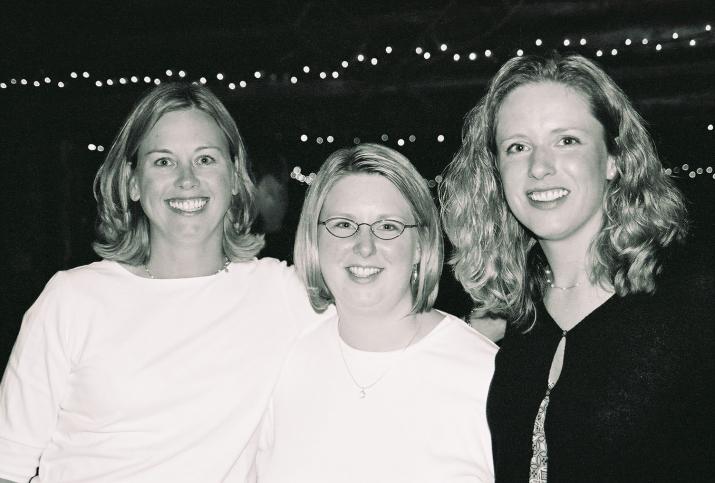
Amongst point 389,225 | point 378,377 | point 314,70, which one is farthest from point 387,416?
point 314,70

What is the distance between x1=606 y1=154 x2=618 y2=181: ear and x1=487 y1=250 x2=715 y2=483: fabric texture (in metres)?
0.31

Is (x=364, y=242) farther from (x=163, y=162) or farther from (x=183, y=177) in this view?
(x=163, y=162)

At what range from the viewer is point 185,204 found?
218 cm

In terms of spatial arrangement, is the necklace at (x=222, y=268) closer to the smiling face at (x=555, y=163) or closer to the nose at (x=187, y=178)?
the nose at (x=187, y=178)

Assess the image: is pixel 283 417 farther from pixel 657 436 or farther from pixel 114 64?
pixel 114 64

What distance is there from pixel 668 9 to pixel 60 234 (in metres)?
3.65

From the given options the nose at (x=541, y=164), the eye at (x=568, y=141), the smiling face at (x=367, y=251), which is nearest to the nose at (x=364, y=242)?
the smiling face at (x=367, y=251)

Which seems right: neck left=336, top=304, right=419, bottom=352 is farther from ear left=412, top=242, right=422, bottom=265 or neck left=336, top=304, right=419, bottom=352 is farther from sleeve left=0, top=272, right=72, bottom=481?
sleeve left=0, top=272, right=72, bottom=481

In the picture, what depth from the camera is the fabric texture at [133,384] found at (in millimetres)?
1957

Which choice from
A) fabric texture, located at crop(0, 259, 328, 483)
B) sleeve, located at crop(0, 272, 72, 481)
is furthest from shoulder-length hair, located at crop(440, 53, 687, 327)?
sleeve, located at crop(0, 272, 72, 481)

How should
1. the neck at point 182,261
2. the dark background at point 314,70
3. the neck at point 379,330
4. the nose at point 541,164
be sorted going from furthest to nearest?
the dark background at point 314,70
the neck at point 182,261
the neck at point 379,330
the nose at point 541,164

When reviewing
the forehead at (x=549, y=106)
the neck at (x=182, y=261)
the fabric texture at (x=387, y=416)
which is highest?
the forehead at (x=549, y=106)

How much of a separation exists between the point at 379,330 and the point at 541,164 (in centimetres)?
76

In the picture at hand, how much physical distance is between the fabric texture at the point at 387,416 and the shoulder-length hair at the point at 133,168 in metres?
0.59
